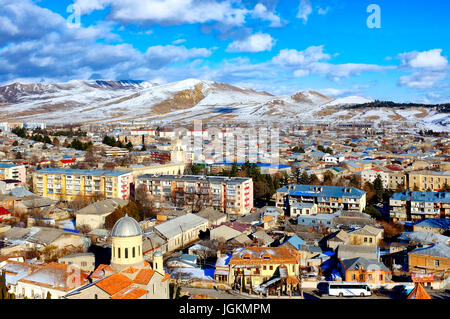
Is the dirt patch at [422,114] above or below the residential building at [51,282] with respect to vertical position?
above

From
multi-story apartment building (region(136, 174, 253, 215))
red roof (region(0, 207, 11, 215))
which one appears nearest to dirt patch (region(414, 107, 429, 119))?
multi-story apartment building (region(136, 174, 253, 215))

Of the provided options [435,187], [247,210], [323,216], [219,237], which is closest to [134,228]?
[219,237]

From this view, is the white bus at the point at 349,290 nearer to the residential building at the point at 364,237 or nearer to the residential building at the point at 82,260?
the residential building at the point at 364,237

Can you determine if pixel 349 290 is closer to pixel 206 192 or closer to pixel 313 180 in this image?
pixel 206 192

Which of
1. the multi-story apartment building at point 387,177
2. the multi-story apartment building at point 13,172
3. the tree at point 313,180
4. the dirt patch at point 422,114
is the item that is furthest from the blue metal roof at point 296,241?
the dirt patch at point 422,114

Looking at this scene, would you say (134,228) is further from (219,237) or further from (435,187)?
(435,187)

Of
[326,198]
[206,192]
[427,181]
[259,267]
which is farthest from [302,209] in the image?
[427,181]
